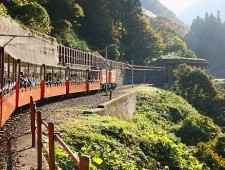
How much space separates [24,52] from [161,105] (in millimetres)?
14811

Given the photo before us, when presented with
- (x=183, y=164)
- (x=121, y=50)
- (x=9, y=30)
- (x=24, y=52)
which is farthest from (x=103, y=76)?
(x=121, y=50)

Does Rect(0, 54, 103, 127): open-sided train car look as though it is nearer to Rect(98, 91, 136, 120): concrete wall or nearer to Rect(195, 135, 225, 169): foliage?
Rect(98, 91, 136, 120): concrete wall

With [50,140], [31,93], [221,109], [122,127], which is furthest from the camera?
[221,109]

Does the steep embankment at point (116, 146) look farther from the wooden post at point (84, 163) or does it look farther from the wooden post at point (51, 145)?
the wooden post at point (84, 163)

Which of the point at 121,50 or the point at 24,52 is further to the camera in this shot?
the point at 121,50

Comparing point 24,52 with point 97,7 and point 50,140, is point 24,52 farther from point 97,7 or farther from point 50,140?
point 97,7

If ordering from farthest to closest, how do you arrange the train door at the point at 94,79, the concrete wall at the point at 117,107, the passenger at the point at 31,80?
the train door at the point at 94,79
the passenger at the point at 31,80
the concrete wall at the point at 117,107


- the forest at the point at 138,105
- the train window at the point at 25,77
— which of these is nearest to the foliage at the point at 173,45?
the forest at the point at 138,105

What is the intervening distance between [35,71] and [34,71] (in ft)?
0.72

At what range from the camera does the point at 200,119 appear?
1109 inches

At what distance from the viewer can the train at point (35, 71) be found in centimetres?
1238

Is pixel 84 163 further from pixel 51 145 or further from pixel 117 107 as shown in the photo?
pixel 117 107

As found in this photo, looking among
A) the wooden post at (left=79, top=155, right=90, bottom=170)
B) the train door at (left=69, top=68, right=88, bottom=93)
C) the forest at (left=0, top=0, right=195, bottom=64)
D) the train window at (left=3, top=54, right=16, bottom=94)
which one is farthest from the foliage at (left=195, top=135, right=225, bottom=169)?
the forest at (left=0, top=0, right=195, bottom=64)

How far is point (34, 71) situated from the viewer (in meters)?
19.5
